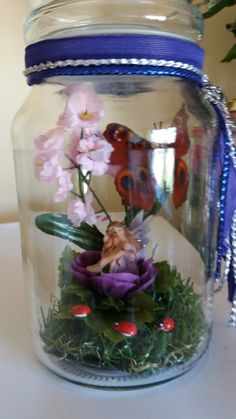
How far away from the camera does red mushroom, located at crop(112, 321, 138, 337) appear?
0.33m

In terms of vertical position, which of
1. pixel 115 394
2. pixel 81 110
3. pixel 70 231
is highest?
pixel 81 110

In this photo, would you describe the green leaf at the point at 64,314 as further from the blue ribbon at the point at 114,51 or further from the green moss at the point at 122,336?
the blue ribbon at the point at 114,51

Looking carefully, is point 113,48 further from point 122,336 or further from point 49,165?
point 122,336

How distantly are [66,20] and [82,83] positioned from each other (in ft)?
0.16

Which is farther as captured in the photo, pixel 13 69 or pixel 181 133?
pixel 13 69

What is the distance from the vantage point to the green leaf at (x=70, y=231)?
1.26ft

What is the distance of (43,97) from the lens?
0.40m

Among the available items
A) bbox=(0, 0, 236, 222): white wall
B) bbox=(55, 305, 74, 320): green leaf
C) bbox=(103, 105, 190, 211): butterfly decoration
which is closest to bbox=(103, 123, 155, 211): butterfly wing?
bbox=(103, 105, 190, 211): butterfly decoration

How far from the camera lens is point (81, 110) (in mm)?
335

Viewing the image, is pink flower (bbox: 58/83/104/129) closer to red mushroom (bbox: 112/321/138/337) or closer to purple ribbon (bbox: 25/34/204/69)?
purple ribbon (bbox: 25/34/204/69)

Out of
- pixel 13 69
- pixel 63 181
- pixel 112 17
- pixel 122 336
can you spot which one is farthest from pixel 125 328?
pixel 13 69

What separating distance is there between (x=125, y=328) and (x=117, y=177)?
0.40ft

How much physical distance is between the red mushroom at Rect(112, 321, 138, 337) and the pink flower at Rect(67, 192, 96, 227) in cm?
8

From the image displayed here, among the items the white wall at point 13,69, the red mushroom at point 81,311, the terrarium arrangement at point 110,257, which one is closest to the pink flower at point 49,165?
the terrarium arrangement at point 110,257
